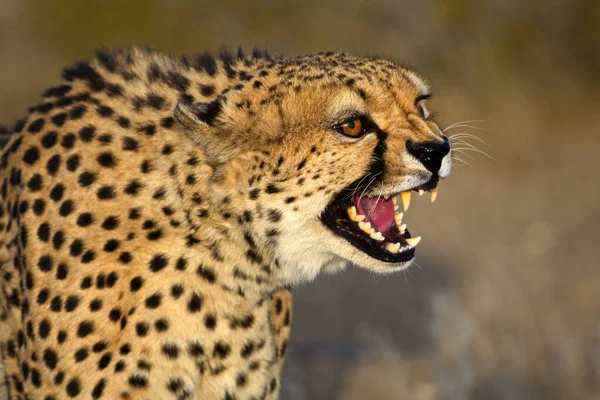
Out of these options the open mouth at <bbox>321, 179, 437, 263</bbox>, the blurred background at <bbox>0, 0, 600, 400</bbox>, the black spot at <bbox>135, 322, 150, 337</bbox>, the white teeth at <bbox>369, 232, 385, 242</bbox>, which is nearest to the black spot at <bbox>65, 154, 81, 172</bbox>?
the black spot at <bbox>135, 322, 150, 337</bbox>

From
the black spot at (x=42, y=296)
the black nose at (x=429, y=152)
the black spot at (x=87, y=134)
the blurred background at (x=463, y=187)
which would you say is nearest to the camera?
the black nose at (x=429, y=152)

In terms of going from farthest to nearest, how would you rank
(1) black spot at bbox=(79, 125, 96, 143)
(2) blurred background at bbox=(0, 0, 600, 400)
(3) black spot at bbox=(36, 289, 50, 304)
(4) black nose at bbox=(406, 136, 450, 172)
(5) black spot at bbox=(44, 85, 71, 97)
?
1. (2) blurred background at bbox=(0, 0, 600, 400)
2. (5) black spot at bbox=(44, 85, 71, 97)
3. (1) black spot at bbox=(79, 125, 96, 143)
4. (3) black spot at bbox=(36, 289, 50, 304)
5. (4) black nose at bbox=(406, 136, 450, 172)

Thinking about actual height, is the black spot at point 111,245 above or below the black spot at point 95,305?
above

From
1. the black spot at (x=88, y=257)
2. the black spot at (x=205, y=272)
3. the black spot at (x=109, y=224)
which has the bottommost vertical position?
the black spot at (x=205, y=272)

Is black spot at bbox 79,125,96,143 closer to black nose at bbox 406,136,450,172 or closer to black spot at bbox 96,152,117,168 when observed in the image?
black spot at bbox 96,152,117,168

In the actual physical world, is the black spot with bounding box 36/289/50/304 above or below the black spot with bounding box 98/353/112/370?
above

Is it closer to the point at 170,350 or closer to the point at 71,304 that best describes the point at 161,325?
the point at 170,350

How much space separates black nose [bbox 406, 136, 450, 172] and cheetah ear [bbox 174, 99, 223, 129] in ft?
1.58

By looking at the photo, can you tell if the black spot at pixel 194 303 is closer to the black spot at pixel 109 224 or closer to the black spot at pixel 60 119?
the black spot at pixel 109 224

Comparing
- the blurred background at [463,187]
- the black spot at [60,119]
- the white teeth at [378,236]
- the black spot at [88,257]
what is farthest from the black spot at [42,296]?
the blurred background at [463,187]

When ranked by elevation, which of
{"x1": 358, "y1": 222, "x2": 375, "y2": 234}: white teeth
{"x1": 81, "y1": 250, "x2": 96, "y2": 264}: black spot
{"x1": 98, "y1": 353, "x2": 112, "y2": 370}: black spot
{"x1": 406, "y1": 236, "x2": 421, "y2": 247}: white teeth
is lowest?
{"x1": 98, "y1": 353, "x2": 112, "y2": 370}: black spot

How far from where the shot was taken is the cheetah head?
2.45 meters

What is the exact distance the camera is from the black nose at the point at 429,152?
240 centimetres

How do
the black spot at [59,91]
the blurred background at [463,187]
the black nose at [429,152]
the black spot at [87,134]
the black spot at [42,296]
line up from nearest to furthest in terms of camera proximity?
the black nose at [429,152] → the black spot at [42,296] → the black spot at [87,134] → the black spot at [59,91] → the blurred background at [463,187]
